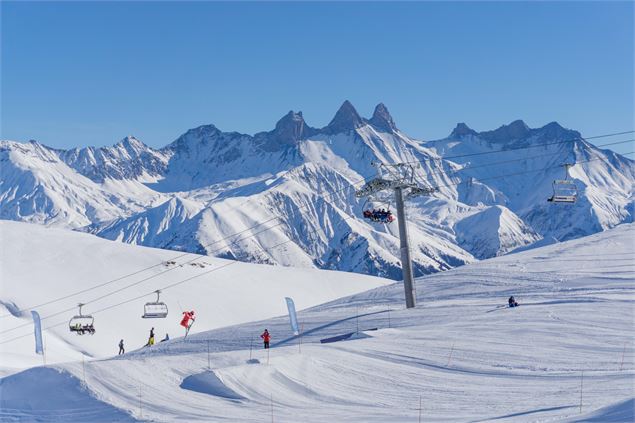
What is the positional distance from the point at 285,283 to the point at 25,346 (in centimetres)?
4402

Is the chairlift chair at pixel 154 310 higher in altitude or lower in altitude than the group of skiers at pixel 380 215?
lower

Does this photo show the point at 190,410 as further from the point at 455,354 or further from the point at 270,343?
the point at 270,343

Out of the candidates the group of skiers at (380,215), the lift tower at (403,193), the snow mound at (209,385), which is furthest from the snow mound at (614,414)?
the group of skiers at (380,215)

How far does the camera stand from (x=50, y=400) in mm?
28469

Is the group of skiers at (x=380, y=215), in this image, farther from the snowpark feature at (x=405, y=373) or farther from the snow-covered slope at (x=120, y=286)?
the snow-covered slope at (x=120, y=286)

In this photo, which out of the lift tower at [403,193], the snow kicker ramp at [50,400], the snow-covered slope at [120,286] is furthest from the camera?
the snow-covered slope at [120,286]

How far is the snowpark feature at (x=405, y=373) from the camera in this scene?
25.5m

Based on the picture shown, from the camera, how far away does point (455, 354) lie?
33125 millimetres

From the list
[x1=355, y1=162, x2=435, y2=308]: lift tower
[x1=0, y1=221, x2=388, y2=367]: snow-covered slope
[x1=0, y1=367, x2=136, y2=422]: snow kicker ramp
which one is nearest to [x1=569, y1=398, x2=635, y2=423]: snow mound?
[x1=0, y1=367, x2=136, y2=422]: snow kicker ramp

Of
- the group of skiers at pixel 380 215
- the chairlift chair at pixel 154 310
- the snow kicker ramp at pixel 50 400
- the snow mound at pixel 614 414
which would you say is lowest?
the snow mound at pixel 614 414

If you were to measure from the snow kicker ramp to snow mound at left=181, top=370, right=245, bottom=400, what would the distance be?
3.62m

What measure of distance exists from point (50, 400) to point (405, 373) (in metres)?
13.5

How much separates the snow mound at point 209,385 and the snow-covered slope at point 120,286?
3073 cm

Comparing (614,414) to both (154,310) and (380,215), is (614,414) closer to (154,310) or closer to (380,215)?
(380,215)
